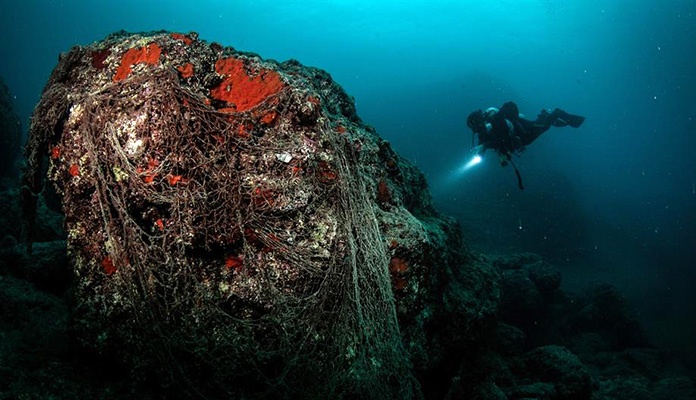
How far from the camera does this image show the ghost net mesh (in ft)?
8.67

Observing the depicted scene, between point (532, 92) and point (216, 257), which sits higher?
point (532, 92)

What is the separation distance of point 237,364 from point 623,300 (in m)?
15.3

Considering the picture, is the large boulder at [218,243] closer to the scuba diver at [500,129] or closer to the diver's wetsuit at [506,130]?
the scuba diver at [500,129]

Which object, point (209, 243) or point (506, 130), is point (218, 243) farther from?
point (506, 130)

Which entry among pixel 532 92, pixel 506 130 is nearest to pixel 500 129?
pixel 506 130

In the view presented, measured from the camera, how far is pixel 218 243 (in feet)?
9.13

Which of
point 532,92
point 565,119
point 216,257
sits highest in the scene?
point 532,92

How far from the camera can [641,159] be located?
284 feet

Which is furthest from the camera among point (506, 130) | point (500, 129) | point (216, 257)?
point (500, 129)

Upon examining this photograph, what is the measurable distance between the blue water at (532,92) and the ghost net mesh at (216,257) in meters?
17.4

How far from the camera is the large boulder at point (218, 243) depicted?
2.65 metres

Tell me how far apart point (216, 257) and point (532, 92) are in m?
145

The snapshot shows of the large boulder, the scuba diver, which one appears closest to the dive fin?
the scuba diver

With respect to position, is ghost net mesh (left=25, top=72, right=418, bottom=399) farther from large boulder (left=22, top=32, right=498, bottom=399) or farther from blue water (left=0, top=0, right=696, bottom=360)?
blue water (left=0, top=0, right=696, bottom=360)
